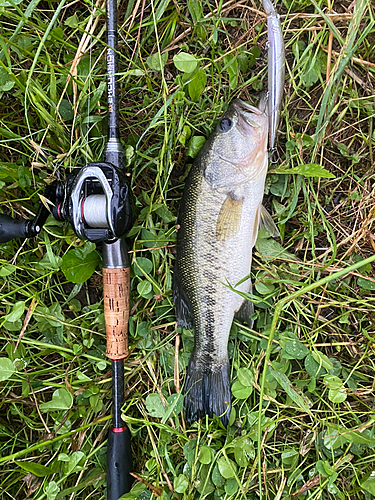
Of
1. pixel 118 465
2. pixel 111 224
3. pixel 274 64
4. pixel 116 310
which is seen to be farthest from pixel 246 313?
pixel 274 64

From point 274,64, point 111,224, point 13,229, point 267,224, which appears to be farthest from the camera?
point 267,224

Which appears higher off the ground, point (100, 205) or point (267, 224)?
point (100, 205)

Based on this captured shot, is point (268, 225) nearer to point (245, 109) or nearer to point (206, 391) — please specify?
point (245, 109)

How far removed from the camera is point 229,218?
5.12 ft

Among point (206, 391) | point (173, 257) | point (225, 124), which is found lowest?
point (206, 391)

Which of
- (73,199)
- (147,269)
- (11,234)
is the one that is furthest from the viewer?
(147,269)

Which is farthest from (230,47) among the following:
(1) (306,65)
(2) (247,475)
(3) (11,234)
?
(2) (247,475)

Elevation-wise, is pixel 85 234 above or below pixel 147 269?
above

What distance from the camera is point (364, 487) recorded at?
162 centimetres

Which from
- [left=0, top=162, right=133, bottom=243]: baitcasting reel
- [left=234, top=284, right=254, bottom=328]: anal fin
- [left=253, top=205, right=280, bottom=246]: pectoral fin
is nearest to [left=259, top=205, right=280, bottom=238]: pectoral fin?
[left=253, top=205, right=280, bottom=246]: pectoral fin

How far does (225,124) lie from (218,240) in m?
0.54

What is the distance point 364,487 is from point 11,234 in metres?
2.10

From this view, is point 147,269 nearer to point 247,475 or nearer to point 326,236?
point 326,236

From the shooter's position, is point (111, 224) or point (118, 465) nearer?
point (111, 224)
